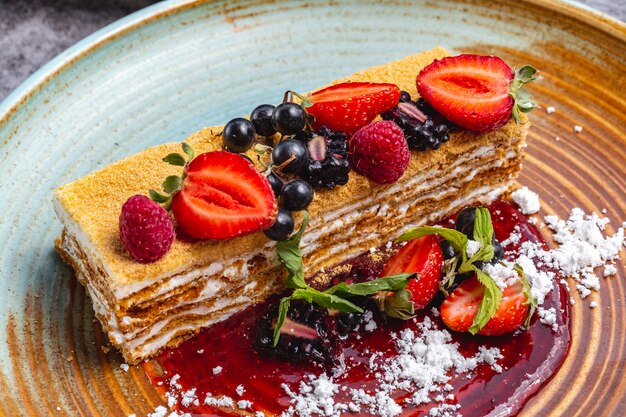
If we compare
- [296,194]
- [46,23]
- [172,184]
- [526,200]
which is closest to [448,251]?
[526,200]

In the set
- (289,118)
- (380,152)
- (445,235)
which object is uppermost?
(289,118)

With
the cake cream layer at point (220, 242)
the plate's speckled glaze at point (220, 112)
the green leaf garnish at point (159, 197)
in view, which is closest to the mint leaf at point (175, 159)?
the green leaf garnish at point (159, 197)

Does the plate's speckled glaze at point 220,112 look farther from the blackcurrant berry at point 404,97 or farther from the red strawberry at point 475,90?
the blackcurrant berry at point 404,97

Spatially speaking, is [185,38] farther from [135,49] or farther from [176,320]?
[176,320]

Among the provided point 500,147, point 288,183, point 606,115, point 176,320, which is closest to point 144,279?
point 176,320

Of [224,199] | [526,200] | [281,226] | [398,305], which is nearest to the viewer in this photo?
[224,199]

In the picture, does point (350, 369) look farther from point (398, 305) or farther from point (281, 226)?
point (281, 226)

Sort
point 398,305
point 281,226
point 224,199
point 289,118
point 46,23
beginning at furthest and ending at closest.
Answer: point 46,23 → point 398,305 → point 289,118 → point 281,226 → point 224,199
